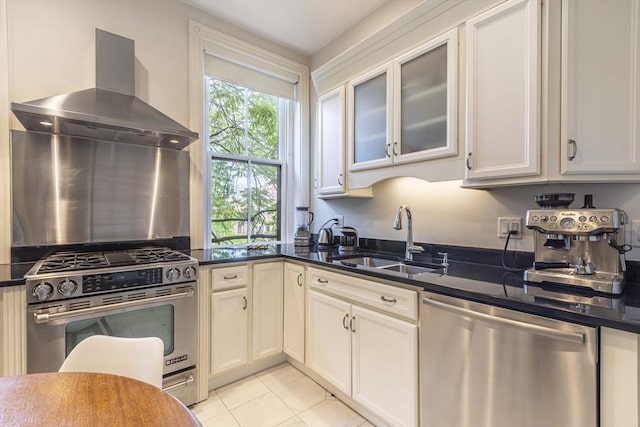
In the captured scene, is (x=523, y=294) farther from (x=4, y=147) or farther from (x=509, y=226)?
(x=4, y=147)

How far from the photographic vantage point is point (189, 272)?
73.0 inches

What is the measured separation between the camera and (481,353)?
122 centimetres

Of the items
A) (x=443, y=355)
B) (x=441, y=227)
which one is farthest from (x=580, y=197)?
(x=443, y=355)

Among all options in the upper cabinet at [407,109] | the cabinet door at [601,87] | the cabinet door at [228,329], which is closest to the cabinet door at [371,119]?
the upper cabinet at [407,109]

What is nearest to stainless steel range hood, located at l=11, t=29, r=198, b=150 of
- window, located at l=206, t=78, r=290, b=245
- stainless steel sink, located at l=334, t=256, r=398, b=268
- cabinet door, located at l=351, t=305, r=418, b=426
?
window, located at l=206, t=78, r=290, b=245

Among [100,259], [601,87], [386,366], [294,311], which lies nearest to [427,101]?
[601,87]

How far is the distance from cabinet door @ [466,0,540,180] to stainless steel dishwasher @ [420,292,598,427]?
72 centimetres

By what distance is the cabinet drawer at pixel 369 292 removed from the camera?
1495 millimetres

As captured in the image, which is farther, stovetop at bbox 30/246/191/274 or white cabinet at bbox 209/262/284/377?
white cabinet at bbox 209/262/284/377

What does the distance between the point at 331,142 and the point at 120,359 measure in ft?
6.72

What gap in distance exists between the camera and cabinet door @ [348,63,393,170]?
2037 millimetres

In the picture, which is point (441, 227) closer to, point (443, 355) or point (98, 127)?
point (443, 355)

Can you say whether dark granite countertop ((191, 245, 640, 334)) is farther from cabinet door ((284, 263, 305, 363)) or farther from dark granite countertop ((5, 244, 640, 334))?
cabinet door ((284, 263, 305, 363))

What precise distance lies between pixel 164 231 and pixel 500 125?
2399mm
